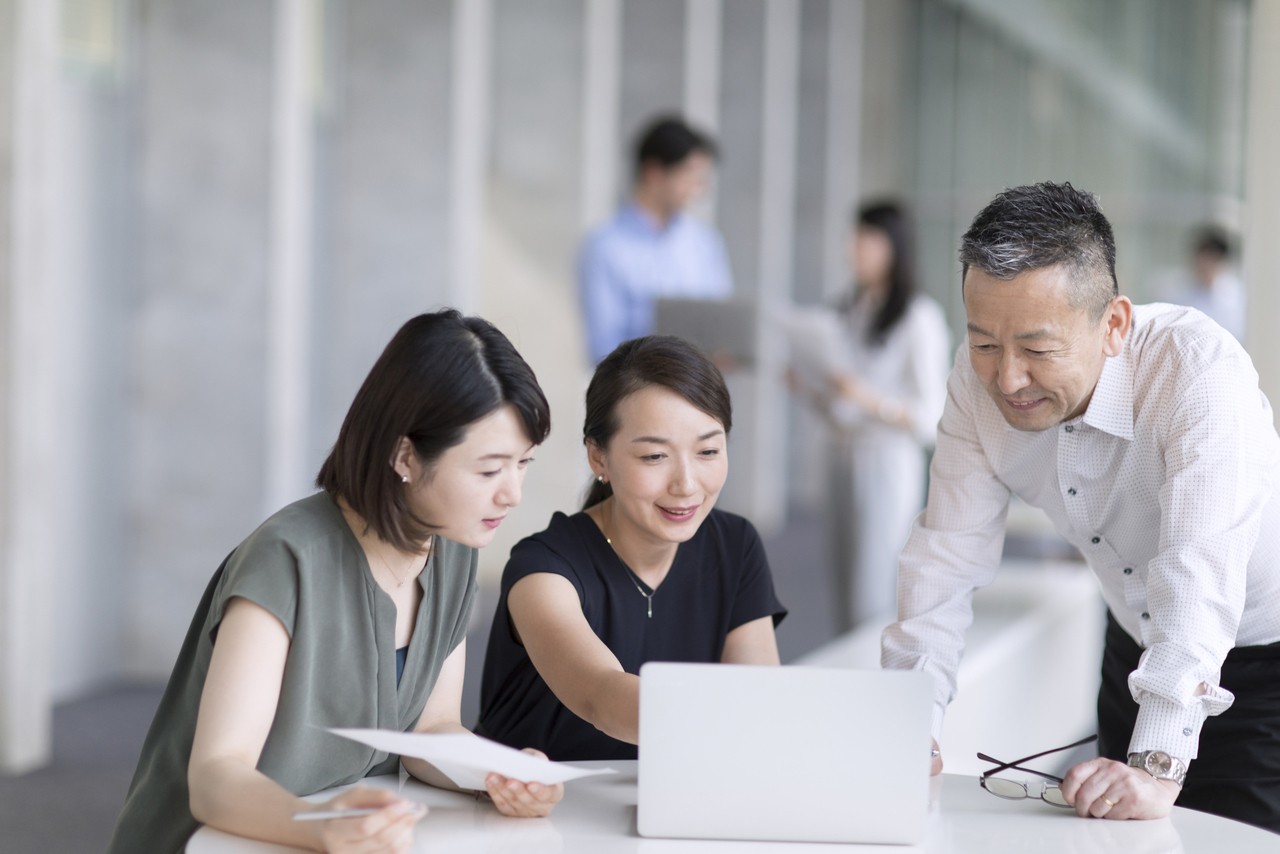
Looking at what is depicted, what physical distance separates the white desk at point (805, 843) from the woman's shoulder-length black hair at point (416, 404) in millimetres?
346

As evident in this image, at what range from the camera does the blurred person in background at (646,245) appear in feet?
13.7

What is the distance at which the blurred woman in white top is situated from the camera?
13.2 ft

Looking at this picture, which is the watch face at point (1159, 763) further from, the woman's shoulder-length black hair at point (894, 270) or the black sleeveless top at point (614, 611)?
the woman's shoulder-length black hair at point (894, 270)

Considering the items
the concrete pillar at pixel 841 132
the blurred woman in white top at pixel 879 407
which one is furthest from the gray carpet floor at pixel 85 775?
the concrete pillar at pixel 841 132

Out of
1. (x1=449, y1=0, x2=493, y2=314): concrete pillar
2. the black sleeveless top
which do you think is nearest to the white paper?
the black sleeveless top

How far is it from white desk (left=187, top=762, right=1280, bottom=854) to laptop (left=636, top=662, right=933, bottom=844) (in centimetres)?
2

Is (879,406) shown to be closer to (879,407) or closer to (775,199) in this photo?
(879,407)

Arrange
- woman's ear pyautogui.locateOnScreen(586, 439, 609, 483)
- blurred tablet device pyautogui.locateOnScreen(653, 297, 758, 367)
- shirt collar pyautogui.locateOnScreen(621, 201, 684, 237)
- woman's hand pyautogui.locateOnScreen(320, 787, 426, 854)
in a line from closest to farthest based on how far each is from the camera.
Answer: woman's hand pyautogui.locateOnScreen(320, 787, 426, 854) < woman's ear pyautogui.locateOnScreen(586, 439, 609, 483) < blurred tablet device pyautogui.locateOnScreen(653, 297, 758, 367) < shirt collar pyautogui.locateOnScreen(621, 201, 684, 237)

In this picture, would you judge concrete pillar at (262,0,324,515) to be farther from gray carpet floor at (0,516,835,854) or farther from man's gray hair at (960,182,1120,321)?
man's gray hair at (960,182,1120,321)

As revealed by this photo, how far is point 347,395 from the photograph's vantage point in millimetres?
4770

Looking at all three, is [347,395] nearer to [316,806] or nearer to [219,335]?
[219,335]

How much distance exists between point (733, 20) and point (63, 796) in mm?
6469

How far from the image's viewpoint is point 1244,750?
1825 mm

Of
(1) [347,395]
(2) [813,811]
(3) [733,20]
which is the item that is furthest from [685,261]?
(3) [733,20]
